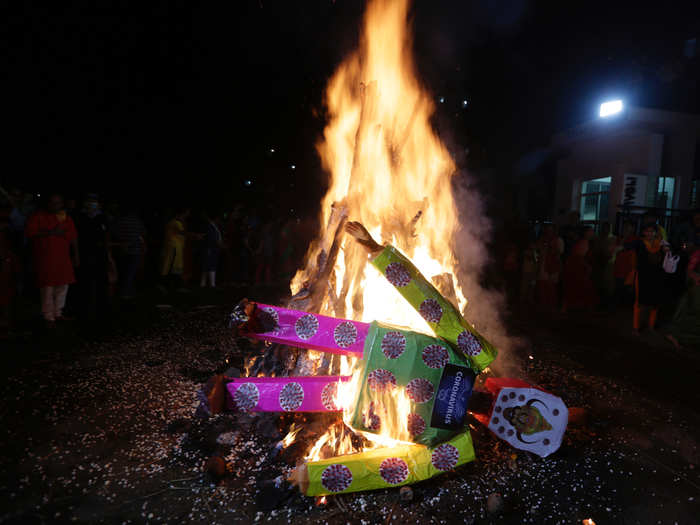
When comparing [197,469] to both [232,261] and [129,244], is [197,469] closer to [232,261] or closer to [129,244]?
[129,244]

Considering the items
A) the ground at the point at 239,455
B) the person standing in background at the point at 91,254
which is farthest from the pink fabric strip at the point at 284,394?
the person standing in background at the point at 91,254

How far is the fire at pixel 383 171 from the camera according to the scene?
4.54 meters

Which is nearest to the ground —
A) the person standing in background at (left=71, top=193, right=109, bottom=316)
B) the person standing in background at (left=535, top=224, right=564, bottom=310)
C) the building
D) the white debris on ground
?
the white debris on ground

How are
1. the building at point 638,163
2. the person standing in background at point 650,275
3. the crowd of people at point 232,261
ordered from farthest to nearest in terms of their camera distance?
the building at point 638,163, the person standing in background at point 650,275, the crowd of people at point 232,261

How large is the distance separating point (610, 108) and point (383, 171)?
17629 mm

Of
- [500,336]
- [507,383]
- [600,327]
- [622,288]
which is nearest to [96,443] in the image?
[507,383]

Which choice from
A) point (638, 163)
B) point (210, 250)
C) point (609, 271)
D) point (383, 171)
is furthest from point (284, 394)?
point (638, 163)

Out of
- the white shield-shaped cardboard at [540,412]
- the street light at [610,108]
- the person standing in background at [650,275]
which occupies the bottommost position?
the white shield-shaped cardboard at [540,412]

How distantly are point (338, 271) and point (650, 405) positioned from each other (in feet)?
12.5

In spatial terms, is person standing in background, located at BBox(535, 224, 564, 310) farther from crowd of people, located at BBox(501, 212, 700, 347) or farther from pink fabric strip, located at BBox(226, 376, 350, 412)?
pink fabric strip, located at BBox(226, 376, 350, 412)

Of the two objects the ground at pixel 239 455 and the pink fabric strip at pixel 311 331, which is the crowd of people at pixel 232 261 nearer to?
the ground at pixel 239 455

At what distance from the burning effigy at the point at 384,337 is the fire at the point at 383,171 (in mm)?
17

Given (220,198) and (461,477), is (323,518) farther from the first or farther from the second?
(220,198)

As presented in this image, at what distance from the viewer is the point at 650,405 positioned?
4504 millimetres
